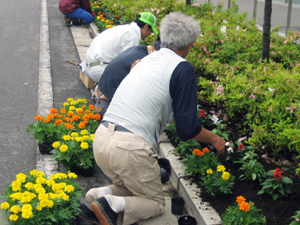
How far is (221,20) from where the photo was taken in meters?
7.46

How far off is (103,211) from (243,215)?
104 cm

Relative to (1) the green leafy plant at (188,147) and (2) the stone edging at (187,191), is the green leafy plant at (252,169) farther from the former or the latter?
(1) the green leafy plant at (188,147)

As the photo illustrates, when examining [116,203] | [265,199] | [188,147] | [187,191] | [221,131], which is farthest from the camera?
[221,131]

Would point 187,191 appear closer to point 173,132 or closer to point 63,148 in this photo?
point 173,132

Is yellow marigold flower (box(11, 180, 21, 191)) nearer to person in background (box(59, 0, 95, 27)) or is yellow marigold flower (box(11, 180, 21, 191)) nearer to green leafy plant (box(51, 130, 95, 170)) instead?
green leafy plant (box(51, 130, 95, 170))

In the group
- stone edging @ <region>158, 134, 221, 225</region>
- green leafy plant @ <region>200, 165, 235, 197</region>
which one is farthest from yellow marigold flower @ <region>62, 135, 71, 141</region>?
green leafy plant @ <region>200, 165, 235, 197</region>

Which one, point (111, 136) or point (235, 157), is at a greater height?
point (111, 136)

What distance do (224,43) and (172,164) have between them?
2.59 meters

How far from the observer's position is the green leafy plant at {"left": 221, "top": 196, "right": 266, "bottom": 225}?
279 centimetres

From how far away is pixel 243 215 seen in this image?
2846 millimetres

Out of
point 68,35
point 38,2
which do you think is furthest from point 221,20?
point 38,2

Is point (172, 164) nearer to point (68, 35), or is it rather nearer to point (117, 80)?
point (117, 80)

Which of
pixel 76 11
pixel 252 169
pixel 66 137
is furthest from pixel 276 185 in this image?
pixel 76 11

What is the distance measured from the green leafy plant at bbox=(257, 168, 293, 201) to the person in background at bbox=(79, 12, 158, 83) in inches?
105
